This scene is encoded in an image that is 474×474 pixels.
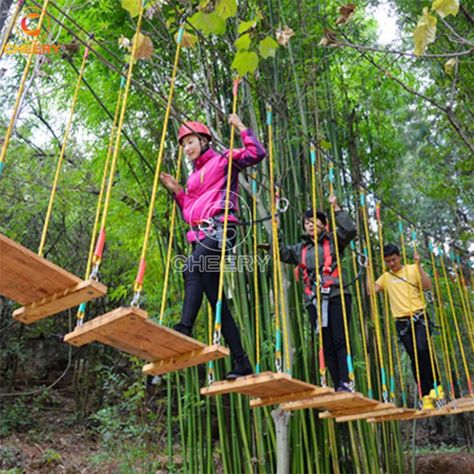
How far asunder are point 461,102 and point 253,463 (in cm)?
326

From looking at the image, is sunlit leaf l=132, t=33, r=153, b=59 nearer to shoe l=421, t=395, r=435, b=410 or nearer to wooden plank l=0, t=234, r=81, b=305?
wooden plank l=0, t=234, r=81, b=305

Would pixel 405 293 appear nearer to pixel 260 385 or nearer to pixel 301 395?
pixel 301 395

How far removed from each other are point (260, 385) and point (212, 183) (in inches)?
33.1

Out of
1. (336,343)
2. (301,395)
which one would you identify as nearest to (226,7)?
(301,395)

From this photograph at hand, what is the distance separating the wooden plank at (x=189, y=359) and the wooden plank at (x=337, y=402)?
2.20 feet

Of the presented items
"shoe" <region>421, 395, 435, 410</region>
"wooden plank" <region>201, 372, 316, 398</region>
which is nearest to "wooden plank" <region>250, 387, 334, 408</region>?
"wooden plank" <region>201, 372, 316, 398</region>

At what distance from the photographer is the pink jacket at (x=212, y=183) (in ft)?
7.65

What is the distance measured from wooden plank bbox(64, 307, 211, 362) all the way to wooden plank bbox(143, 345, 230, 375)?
0.01m

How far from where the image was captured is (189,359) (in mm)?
1874

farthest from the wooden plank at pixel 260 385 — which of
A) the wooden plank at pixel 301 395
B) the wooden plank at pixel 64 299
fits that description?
the wooden plank at pixel 64 299

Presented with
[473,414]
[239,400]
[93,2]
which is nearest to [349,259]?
[239,400]

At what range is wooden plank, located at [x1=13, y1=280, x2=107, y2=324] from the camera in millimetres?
1468

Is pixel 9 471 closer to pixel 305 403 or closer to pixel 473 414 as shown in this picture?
pixel 305 403
